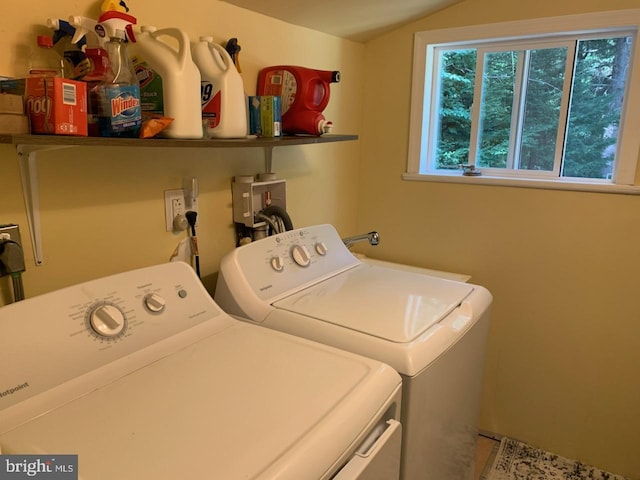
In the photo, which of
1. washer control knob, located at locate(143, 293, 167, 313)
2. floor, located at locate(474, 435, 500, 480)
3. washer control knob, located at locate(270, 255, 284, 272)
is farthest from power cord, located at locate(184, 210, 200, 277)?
floor, located at locate(474, 435, 500, 480)

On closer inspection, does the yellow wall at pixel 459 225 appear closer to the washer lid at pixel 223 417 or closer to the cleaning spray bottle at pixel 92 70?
the cleaning spray bottle at pixel 92 70

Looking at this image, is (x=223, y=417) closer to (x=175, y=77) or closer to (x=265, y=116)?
(x=175, y=77)

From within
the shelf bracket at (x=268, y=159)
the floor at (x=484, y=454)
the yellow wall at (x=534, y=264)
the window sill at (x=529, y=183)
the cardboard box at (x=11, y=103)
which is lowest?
the floor at (x=484, y=454)

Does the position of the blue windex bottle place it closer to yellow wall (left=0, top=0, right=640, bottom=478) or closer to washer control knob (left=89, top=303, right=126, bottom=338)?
yellow wall (left=0, top=0, right=640, bottom=478)

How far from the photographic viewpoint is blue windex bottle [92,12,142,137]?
3.49ft

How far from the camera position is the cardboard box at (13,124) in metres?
0.94

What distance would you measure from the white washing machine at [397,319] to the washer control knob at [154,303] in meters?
0.27

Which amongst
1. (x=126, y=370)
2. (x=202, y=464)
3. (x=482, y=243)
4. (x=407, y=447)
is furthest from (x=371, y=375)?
(x=482, y=243)

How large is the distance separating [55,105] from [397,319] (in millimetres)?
948

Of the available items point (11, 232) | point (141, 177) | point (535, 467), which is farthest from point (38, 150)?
point (535, 467)

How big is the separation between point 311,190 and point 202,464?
1.45 metres

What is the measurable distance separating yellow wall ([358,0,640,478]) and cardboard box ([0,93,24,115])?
1.64 m

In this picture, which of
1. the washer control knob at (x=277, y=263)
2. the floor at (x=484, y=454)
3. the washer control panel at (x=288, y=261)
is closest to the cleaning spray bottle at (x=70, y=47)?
the washer control panel at (x=288, y=261)

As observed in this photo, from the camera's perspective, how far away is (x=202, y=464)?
2.49 feet
